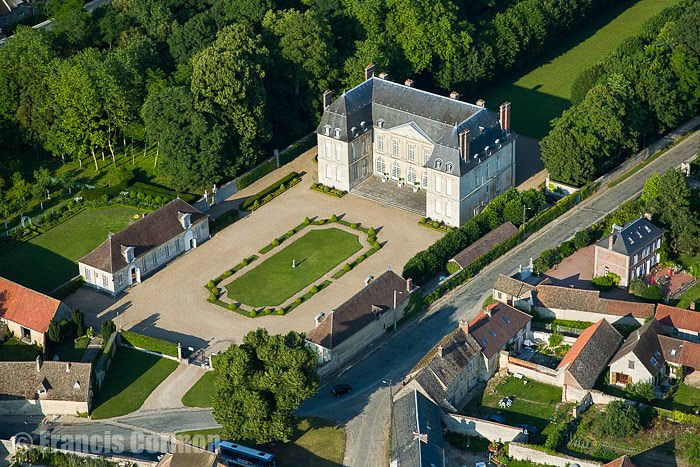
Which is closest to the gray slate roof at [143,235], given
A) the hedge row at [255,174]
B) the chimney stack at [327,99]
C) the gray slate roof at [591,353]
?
the hedge row at [255,174]

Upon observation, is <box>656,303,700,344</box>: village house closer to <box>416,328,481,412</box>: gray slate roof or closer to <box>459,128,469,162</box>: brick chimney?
<box>416,328,481,412</box>: gray slate roof

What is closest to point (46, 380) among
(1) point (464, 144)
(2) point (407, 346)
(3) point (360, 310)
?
(3) point (360, 310)

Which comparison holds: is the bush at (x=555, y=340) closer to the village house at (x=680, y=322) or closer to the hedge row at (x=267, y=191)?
the village house at (x=680, y=322)

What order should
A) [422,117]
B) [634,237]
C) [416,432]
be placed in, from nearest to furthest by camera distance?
[416,432]
[634,237]
[422,117]

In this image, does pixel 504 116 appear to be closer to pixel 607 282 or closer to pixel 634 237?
pixel 634 237

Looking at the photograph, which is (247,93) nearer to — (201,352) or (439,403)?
(201,352)

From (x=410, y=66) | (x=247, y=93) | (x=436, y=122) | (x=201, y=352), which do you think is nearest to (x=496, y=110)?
(x=410, y=66)

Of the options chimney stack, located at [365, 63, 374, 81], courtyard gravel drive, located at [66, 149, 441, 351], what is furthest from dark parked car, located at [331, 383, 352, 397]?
chimney stack, located at [365, 63, 374, 81]
